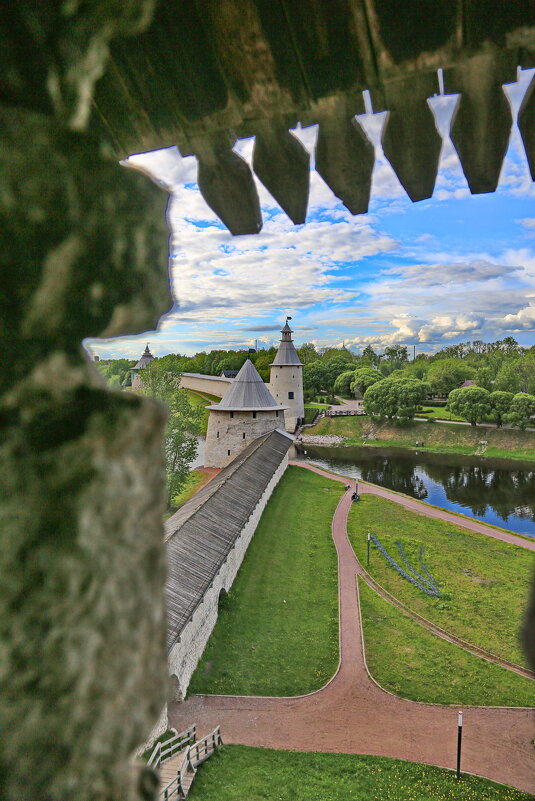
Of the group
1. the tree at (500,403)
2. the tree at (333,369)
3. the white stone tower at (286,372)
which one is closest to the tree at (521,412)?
the tree at (500,403)

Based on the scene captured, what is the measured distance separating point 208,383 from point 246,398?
3038 centimetres

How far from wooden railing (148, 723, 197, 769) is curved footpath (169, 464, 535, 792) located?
414 mm

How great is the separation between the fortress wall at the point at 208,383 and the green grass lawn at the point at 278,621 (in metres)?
31.6

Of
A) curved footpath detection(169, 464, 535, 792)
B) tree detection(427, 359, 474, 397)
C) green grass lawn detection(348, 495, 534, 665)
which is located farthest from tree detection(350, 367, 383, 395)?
curved footpath detection(169, 464, 535, 792)

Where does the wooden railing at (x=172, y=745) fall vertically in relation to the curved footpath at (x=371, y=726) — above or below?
above

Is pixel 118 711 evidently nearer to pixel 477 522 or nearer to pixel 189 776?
pixel 189 776

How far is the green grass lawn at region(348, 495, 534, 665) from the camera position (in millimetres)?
13375

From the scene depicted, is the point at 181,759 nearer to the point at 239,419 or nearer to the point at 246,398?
the point at 239,419

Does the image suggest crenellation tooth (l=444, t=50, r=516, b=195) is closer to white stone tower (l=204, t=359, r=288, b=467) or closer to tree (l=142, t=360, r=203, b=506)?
tree (l=142, t=360, r=203, b=506)

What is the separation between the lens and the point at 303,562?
55.7ft

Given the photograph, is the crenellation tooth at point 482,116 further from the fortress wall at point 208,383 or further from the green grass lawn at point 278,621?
the fortress wall at point 208,383

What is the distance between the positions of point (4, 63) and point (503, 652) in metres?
14.6

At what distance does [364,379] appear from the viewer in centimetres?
5697

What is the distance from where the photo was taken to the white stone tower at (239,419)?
27141mm
